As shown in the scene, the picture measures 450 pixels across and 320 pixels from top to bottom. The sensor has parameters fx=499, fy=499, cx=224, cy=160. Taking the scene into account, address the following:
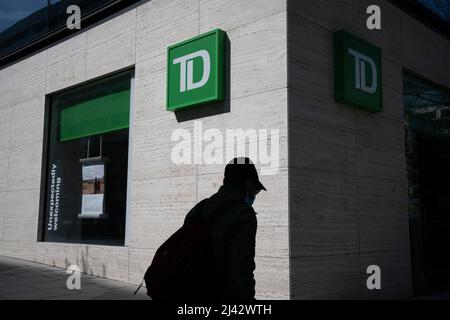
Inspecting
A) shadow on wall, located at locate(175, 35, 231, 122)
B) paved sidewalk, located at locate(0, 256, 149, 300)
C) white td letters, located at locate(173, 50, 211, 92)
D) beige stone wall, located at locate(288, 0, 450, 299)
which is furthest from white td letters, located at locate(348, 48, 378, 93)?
paved sidewalk, located at locate(0, 256, 149, 300)

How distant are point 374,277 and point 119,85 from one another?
18.0ft

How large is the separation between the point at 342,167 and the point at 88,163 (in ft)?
17.0

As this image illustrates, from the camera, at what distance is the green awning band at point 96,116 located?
9.05m

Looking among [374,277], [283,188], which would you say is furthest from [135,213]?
[374,277]

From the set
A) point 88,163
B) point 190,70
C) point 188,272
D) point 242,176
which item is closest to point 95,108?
point 88,163

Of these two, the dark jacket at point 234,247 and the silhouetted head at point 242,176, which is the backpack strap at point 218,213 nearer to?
the dark jacket at point 234,247

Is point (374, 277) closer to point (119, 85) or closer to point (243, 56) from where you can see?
point (243, 56)

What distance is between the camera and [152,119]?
8086 millimetres

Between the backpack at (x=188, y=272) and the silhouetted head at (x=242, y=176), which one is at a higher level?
the silhouetted head at (x=242, y=176)

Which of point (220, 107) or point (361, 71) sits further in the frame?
point (361, 71)

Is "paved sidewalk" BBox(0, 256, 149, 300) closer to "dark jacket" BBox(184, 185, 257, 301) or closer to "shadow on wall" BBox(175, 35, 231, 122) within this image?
"shadow on wall" BBox(175, 35, 231, 122)

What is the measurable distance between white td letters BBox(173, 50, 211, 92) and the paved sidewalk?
10.1ft

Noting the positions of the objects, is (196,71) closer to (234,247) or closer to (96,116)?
(96,116)

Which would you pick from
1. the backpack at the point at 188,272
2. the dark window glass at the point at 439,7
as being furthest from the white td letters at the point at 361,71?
the backpack at the point at 188,272
